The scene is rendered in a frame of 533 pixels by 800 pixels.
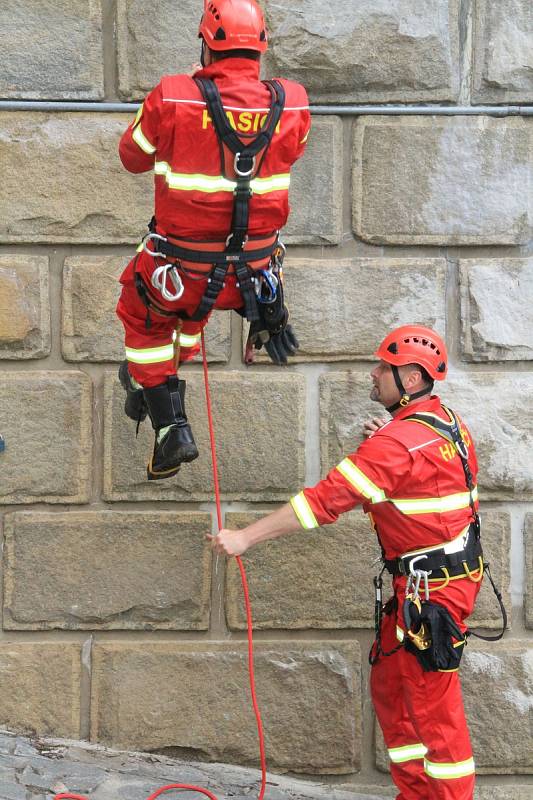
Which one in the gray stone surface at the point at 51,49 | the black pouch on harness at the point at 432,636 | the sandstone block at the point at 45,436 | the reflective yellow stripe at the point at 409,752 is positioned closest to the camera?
the black pouch on harness at the point at 432,636

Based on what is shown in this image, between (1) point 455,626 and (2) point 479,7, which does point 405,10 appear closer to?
(2) point 479,7

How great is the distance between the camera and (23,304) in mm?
4227

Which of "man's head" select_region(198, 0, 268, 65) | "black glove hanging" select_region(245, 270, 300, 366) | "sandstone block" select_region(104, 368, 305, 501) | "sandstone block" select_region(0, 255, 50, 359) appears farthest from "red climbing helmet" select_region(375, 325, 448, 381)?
"sandstone block" select_region(0, 255, 50, 359)

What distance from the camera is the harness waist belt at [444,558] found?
3730mm

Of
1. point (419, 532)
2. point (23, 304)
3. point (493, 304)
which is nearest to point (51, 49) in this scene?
point (23, 304)

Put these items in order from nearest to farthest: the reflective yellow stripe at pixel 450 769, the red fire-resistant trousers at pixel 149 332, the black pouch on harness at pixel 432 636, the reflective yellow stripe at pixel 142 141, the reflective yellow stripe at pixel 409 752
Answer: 1. the reflective yellow stripe at pixel 142 141
2. the red fire-resistant trousers at pixel 149 332
3. the black pouch on harness at pixel 432 636
4. the reflective yellow stripe at pixel 450 769
5. the reflective yellow stripe at pixel 409 752

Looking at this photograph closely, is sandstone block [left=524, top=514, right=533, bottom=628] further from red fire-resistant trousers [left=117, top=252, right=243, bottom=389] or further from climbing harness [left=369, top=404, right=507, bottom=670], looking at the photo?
red fire-resistant trousers [left=117, top=252, right=243, bottom=389]

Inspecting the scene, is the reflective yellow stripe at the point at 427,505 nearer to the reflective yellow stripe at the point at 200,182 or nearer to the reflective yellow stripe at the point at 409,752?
the reflective yellow stripe at the point at 409,752

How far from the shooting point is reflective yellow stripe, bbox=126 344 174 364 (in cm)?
358

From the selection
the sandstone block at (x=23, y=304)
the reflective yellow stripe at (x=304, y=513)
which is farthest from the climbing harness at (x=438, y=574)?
the sandstone block at (x=23, y=304)

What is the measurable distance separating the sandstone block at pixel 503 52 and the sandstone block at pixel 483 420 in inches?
44.5

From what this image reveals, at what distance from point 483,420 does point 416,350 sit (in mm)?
718

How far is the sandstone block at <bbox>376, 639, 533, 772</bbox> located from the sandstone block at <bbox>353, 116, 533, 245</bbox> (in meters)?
1.68

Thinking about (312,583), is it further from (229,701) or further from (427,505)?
(427,505)
